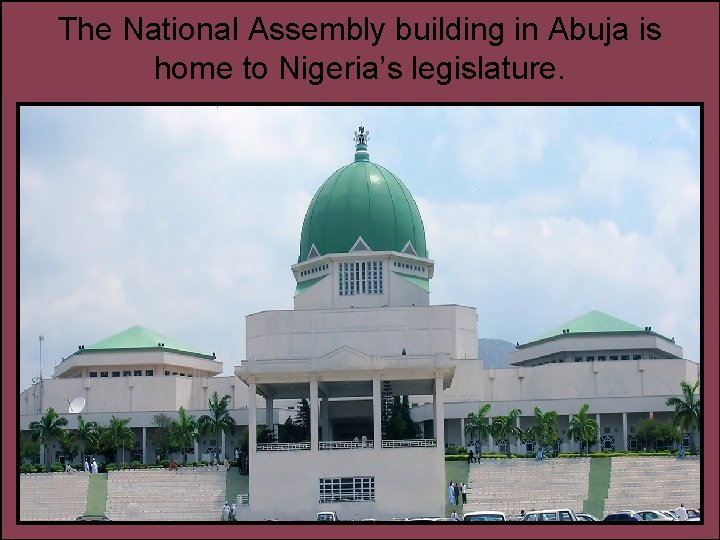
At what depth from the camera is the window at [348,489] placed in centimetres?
4884

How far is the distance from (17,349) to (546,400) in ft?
158

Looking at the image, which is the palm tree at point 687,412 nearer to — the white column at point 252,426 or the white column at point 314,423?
the white column at point 314,423

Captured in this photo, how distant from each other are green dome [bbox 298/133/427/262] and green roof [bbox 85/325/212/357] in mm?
11886

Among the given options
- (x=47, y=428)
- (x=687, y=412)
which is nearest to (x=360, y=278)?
(x=47, y=428)

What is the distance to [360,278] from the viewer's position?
68438 millimetres

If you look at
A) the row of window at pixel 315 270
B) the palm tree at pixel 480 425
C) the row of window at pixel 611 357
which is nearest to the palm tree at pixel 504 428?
the palm tree at pixel 480 425

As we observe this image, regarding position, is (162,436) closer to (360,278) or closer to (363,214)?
(360,278)

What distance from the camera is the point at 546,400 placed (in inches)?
2635

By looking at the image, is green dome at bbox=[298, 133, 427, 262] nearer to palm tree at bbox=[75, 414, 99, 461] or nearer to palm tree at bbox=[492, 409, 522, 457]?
palm tree at bbox=[492, 409, 522, 457]

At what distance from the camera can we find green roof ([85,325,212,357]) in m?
74.4

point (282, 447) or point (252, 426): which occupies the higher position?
point (252, 426)

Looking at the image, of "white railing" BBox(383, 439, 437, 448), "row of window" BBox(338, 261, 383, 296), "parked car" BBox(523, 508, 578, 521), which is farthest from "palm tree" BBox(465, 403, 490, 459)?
"parked car" BBox(523, 508, 578, 521)

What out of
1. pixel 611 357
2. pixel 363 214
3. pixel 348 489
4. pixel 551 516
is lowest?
pixel 348 489

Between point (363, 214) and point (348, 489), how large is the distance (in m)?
21.9
